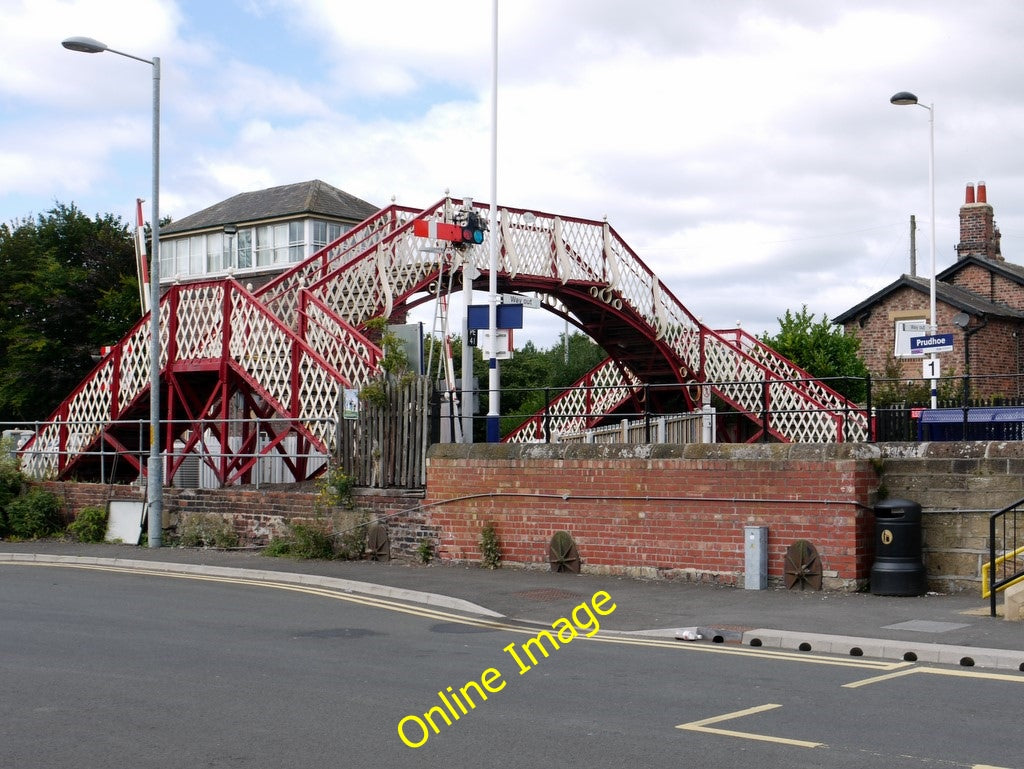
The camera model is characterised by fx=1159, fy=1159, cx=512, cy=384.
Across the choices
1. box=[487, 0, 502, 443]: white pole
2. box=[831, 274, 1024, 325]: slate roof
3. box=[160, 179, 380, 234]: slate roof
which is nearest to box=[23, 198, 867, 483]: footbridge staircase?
box=[487, 0, 502, 443]: white pole

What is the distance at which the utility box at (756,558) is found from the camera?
14.5m

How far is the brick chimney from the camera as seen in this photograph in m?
43.2

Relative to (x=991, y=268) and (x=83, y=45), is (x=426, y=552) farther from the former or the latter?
(x=991, y=268)

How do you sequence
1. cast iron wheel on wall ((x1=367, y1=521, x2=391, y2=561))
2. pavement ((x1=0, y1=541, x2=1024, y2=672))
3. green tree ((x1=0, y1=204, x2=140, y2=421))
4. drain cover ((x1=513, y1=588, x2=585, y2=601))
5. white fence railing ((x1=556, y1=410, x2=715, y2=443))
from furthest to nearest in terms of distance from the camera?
green tree ((x1=0, y1=204, x2=140, y2=421)) → white fence railing ((x1=556, y1=410, x2=715, y2=443)) → cast iron wheel on wall ((x1=367, y1=521, x2=391, y2=561)) → drain cover ((x1=513, y1=588, x2=585, y2=601)) → pavement ((x1=0, y1=541, x2=1024, y2=672))

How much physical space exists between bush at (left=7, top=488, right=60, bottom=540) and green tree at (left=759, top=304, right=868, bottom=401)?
2270 centimetres

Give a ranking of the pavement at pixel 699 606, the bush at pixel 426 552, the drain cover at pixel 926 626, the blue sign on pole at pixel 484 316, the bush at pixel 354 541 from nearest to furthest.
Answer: the pavement at pixel 699 606
the drain cover at pixel 926 626
the bush at pixel 426 552
the bush at pixel 354 541
the blue sign on pole at pixel 484 316

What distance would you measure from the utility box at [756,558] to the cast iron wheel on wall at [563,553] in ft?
8.63

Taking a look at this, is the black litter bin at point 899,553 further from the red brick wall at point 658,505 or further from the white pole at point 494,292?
the white pole at point 494,292

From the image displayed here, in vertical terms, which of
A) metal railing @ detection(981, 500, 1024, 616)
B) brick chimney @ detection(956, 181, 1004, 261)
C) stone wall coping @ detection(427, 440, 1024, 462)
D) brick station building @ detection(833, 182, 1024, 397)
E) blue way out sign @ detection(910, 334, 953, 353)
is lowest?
metal railing @ detection(981, 500, 1024, 616)

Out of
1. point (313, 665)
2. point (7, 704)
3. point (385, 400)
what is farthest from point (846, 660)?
point (385, 400)

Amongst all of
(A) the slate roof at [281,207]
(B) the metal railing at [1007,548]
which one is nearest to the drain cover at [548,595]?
(B) the metal railing at [1007,548]

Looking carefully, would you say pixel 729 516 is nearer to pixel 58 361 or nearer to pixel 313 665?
pixel 313 665

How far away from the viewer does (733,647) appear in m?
11.0

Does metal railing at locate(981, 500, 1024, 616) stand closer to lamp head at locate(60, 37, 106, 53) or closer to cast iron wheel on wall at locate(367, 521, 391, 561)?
cast iron wheel on wall at locate(367, 521, 391, 561)
